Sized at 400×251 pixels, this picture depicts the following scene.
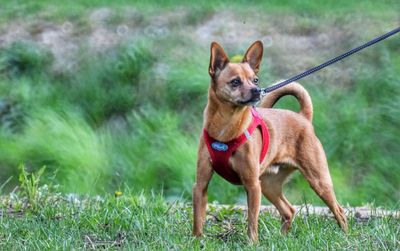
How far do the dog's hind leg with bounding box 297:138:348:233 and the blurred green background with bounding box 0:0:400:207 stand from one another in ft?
10.4

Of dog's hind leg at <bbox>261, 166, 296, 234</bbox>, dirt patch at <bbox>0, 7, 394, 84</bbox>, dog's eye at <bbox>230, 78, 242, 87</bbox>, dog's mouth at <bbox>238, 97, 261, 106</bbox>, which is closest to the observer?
dog's mouth at <bbox>238, 97, 261, 106</bbox>

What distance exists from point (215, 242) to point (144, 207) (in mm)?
1087

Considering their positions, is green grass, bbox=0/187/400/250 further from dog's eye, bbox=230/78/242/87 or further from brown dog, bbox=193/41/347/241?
dog's eye, bbox=230/78/242/87

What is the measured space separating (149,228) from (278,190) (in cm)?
116

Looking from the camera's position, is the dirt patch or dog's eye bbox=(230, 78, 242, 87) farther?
the dirt patch

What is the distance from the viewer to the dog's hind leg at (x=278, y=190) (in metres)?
7.79

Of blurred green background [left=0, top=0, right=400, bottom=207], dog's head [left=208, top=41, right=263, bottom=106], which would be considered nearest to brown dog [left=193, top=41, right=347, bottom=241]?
dog's head [left=208, top=41, right=263, bottom=106]

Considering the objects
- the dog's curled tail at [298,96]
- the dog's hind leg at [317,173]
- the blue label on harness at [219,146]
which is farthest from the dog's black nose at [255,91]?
the dog's curled tail at [298,96]

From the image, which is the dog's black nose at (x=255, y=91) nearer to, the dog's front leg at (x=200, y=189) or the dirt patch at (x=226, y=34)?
the dog's front leg at (x=200, y=189)

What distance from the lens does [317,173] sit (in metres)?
7.64

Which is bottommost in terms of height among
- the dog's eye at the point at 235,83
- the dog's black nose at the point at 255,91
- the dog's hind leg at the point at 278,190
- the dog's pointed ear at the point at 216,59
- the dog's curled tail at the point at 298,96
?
the dog's hind leg at the point at 278,190

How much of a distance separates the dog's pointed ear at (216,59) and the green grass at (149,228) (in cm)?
113

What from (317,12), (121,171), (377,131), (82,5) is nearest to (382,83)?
(377,131)

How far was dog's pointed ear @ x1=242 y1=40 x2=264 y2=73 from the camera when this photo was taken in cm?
720
